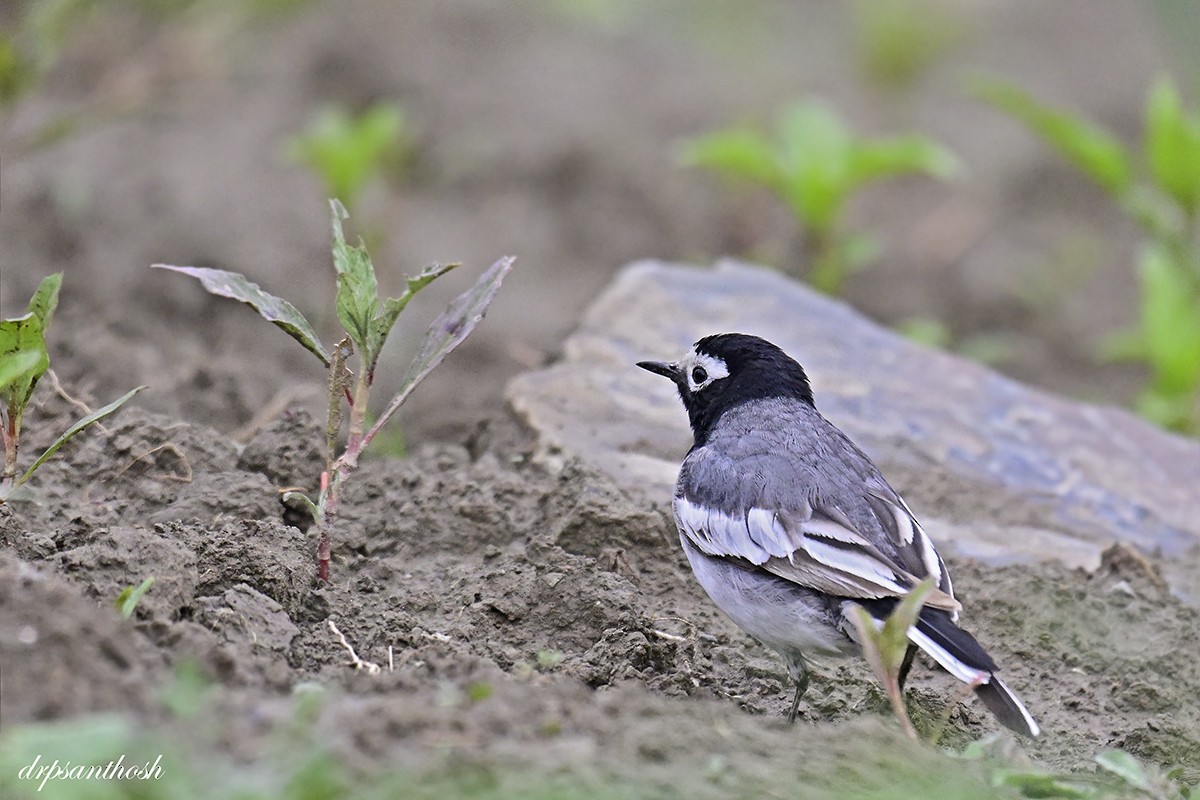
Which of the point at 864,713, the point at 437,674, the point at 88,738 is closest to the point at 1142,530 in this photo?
the point at 864,713

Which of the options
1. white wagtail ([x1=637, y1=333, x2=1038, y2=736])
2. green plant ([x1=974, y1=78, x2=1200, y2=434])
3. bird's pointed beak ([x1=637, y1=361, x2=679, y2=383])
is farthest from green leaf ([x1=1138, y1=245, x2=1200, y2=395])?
bird's pointed beak ([x1=637, y1=361, x2=679, y2=383])

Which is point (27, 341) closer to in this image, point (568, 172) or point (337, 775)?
point (337, 775)

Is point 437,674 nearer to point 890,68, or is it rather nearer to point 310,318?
point 310,318

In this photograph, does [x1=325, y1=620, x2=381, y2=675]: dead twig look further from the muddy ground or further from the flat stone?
the flat stone

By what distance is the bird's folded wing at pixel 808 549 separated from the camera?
4434 millimetres

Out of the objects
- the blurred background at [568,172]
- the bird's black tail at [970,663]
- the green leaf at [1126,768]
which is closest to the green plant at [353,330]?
the bird's black tail at [970,663]

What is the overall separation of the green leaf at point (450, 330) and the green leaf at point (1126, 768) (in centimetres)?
219

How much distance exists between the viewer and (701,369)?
580cm

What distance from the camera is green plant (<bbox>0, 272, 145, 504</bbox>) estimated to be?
4.05 meters

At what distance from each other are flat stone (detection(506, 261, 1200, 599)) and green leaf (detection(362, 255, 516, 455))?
1.45m

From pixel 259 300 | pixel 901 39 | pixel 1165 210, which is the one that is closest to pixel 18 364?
pixel 259 300

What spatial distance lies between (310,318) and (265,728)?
5.34m

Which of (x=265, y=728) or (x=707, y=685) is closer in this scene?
(x=265, y=728)

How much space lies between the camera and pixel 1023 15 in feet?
53.7
